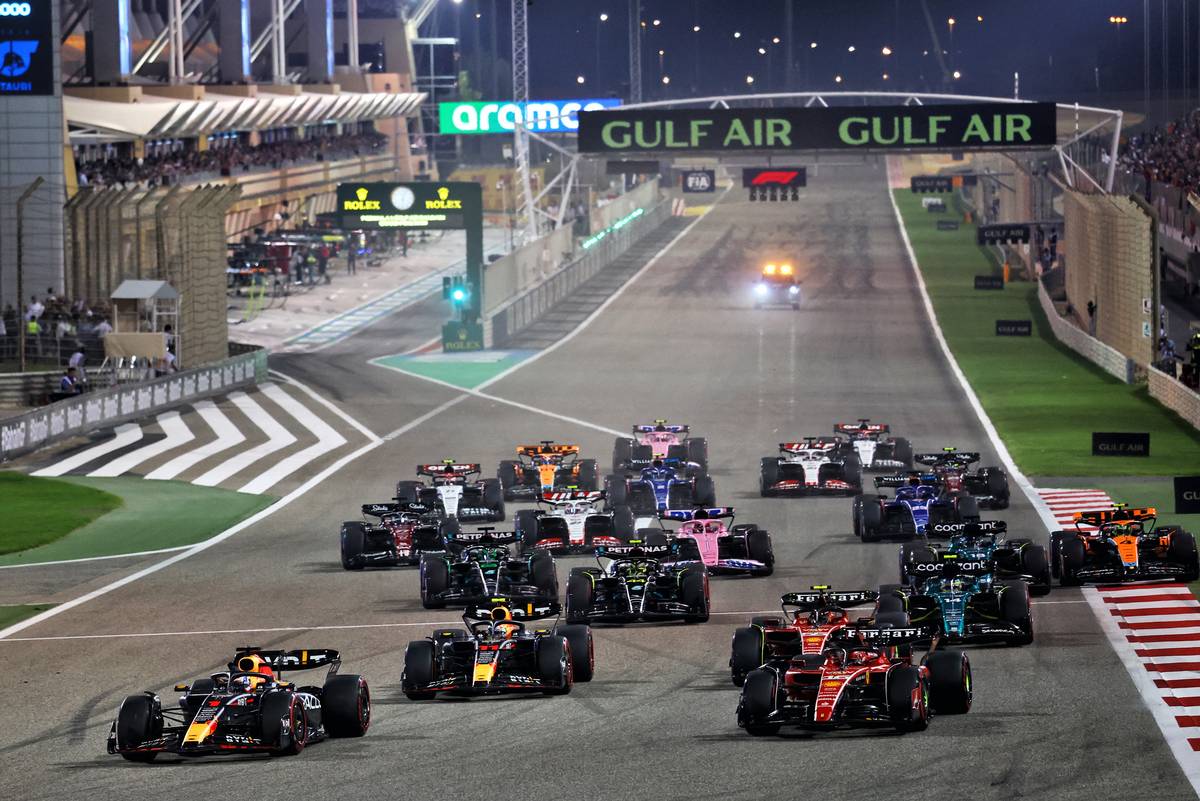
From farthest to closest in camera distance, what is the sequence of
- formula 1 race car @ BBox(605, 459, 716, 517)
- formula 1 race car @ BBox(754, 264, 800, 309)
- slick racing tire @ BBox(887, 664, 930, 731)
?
1. formula 1 race car @ BBox(754, 264, 800, 309)
2. formula 1 race car @ BBox(605, 459, 716, 517)
3. slick racing tire @ BBox(887, 664, 930, 731)

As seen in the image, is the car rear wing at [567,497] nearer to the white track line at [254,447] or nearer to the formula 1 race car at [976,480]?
the formula 1 race car at [976,480]

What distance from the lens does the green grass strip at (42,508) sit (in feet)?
119

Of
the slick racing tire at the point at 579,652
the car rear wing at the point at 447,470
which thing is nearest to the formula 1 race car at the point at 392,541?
the car rear wing at the point at 447,470

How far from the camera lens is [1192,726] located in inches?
776

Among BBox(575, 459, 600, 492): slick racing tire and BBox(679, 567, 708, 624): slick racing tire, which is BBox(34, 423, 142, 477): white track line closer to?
BBox(575, 459, 600, 492): slick racing tire

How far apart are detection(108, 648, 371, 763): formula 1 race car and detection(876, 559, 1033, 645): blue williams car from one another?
689 cm

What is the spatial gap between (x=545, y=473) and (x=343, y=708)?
1918 centimetres

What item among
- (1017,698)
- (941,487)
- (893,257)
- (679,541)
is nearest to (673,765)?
(1017,698)

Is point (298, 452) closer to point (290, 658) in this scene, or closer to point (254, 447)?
point (254, 447)

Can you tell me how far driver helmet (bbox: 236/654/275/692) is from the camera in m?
19.3

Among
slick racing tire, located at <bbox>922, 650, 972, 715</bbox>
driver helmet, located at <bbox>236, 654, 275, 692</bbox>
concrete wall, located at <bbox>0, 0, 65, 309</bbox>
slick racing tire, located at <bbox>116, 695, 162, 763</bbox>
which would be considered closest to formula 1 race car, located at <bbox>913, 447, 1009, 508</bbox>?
slick racing tire, located at <bbox>922, 650, 972, 715</bbox>

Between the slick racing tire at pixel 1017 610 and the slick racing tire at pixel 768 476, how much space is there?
1461cm

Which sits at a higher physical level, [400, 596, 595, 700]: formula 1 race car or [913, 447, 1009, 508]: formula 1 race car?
[913, 447, 1009, 508]: formula 1 race car

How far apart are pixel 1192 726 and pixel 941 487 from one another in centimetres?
1401
